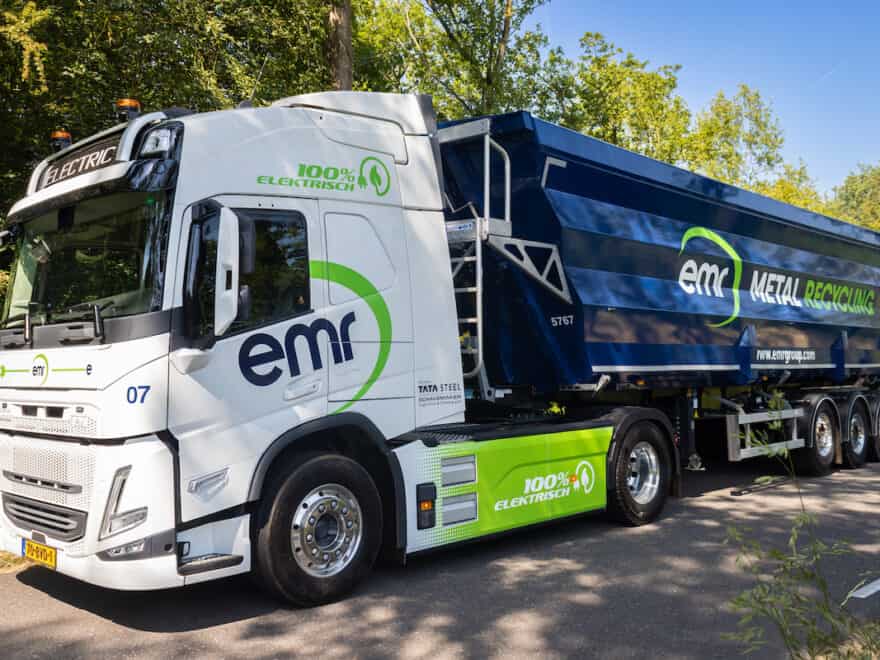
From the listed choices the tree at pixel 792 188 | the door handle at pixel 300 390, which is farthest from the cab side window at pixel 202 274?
the tree at pixel 792 188

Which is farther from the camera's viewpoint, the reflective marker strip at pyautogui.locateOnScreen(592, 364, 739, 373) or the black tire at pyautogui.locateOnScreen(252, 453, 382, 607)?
the reflective marker strip at pyautogui.locateOnScreen(592, 364, 739, 373)

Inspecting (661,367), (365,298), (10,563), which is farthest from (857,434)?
(10,563)

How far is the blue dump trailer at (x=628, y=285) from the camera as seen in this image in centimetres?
709

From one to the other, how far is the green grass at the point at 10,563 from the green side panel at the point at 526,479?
10.3ft

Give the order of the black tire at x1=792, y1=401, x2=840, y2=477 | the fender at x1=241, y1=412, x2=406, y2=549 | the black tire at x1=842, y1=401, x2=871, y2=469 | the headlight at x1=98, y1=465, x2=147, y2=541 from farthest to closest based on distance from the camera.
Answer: the black tire at x1=842, y1=401, x2=871, y2=469, the black tire at x1=792, y1=401, x2=840, y2=477, the fender at x1=241, y1=412, x2=406, y2=549, the headlight at x1=98, y1=465, x2=147, y2=541

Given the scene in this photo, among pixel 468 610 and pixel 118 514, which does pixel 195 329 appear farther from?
pixel 468 610

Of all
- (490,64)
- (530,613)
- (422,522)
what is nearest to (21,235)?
(422,522)

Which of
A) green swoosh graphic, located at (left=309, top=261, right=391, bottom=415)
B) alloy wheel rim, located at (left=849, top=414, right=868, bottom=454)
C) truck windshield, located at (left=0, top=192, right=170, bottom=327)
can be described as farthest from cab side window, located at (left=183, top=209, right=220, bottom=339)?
alloy wheel rim, located at (left=849, top=414, right=868, bottom=454)

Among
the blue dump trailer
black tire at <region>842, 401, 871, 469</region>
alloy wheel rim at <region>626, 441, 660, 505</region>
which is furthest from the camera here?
black tire at <region>842, 401, 871, 469</region>

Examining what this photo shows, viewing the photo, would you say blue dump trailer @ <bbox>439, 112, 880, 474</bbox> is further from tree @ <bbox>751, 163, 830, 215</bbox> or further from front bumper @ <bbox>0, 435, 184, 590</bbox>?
tree @ <bbox>751, 163, 830, 215</bbox>

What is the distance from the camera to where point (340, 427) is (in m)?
5.48

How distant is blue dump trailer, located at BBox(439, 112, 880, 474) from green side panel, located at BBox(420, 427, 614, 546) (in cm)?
61

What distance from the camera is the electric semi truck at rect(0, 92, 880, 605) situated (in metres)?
4.66

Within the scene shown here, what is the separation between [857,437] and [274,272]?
10185 mm
